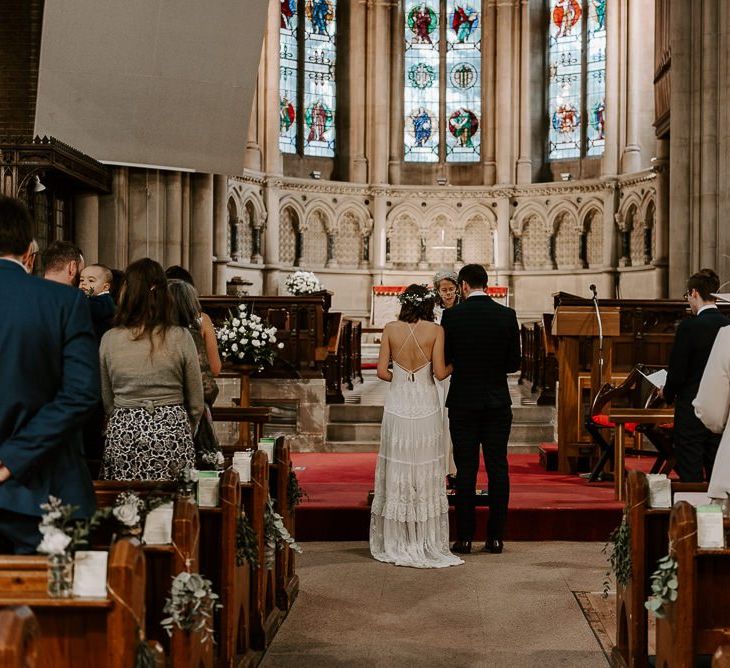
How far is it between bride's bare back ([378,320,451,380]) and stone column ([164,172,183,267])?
7.60 metres

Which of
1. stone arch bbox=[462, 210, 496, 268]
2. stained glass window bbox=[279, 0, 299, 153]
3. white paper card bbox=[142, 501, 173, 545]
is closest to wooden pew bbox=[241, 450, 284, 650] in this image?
white paper card bbox=[142, 501, 173, 545]

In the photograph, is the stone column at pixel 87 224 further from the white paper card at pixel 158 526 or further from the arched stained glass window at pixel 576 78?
the arched stained glass window at pixel 576 78

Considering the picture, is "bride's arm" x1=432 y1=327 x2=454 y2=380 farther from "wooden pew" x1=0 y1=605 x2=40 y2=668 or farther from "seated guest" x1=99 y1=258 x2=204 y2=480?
"wooden pew" x1=0 y1=605 x2=40 y2=668

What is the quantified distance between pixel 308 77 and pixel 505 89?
3539 millimetres

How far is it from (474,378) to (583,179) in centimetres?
1400

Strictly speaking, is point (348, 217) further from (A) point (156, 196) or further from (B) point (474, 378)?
(B) point (474, 378)

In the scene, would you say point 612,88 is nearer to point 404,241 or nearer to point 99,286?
point 404,241

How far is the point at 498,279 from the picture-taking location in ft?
64.9

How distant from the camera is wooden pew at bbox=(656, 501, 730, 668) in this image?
10.5 ft

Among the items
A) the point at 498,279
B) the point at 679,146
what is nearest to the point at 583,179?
the point at 498,279

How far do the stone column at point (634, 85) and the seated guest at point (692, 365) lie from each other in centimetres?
1315

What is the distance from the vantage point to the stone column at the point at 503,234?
64.8 ft

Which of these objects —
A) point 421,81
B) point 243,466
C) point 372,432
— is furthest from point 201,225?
point 243,466

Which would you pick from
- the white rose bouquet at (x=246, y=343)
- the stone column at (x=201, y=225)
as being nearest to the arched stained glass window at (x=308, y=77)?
the stone column at (x=201, y=225)
